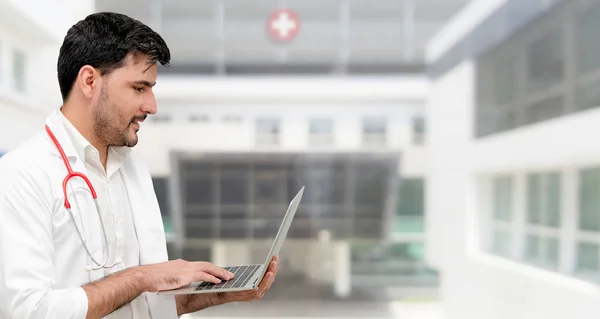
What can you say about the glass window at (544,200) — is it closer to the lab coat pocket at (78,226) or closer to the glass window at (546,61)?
the glass window at (546,61)

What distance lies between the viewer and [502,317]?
12.1 ft

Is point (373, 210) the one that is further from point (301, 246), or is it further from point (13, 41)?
point (13, 41)

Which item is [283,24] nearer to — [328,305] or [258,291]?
[328,305]

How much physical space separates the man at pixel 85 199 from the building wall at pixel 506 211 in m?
2.20

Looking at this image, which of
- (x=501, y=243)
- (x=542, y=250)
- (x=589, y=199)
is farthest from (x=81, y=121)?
(x=501, y=243)

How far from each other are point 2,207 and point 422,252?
352 cm

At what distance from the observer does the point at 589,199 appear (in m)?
2.98

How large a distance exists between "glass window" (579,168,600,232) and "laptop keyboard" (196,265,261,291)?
7.03ft

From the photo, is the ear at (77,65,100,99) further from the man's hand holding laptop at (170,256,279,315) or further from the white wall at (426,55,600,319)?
the white wall at (426,55,600,319)

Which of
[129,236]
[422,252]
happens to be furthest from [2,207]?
[422,252]

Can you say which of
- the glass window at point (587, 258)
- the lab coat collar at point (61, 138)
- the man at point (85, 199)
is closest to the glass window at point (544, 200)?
the glass window at point (587, 258)

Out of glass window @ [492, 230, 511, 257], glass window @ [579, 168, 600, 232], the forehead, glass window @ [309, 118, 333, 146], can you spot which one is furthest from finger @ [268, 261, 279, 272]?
glass window @ [492, 230, 511, 257]

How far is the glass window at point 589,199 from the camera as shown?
A: 9.49 feet

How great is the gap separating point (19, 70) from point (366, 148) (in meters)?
2.02
